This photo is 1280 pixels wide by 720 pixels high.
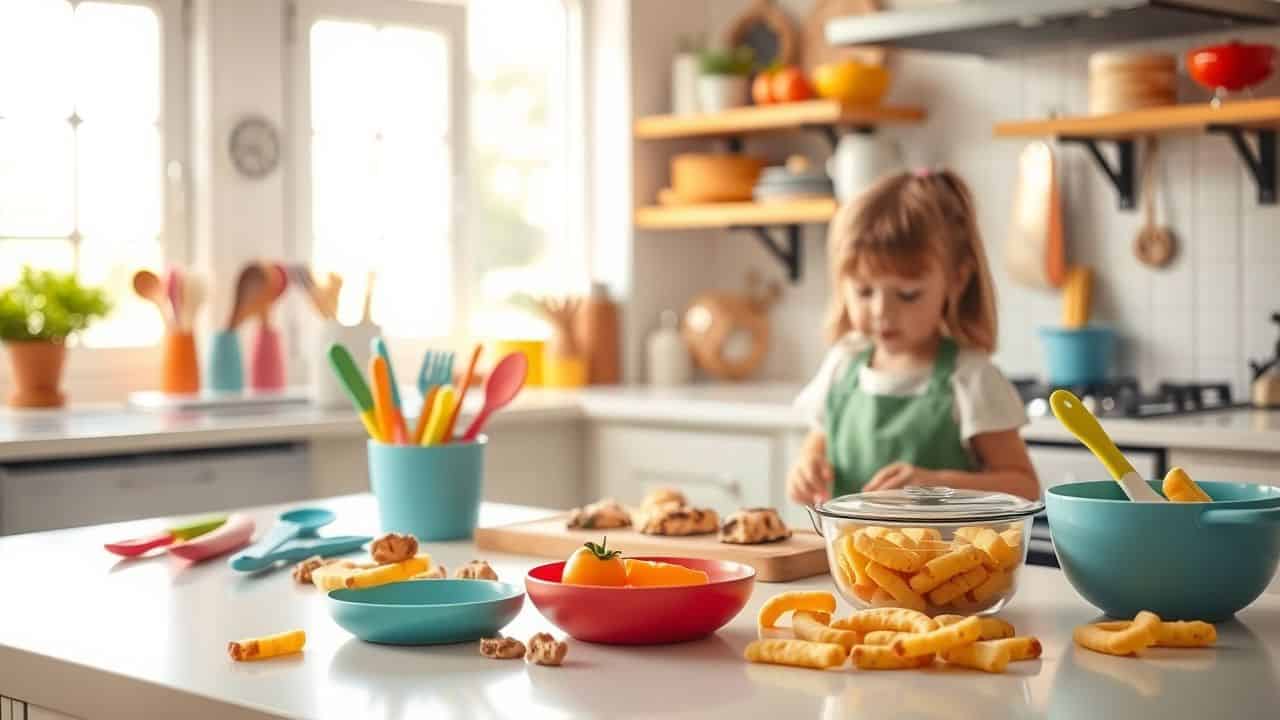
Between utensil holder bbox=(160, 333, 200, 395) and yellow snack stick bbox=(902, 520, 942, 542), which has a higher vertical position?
utensil holder bbox=(160, 333, 200, 395)

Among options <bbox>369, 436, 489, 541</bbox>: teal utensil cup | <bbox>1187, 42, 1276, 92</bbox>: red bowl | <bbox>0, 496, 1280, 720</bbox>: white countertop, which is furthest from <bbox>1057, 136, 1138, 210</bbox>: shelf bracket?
<bbox>0, 496, 1280, 720</bbox>: white countertop

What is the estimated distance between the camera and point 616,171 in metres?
4.39

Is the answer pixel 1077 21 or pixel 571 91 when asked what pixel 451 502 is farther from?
pixel 571 91

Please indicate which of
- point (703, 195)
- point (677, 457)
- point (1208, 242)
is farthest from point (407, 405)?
point (1208, 242)

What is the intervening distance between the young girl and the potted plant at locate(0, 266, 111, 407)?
66.1 inches

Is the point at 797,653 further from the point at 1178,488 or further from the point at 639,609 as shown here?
the point at 1178,488

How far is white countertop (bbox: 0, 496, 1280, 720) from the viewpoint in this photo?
1019 millimetres

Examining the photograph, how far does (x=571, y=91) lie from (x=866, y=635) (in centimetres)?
350

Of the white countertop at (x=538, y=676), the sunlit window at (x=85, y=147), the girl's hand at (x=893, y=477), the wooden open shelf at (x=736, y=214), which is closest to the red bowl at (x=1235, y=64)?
the wooden open shelf at (x=736, y=214)

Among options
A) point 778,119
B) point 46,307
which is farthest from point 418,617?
point 778,119

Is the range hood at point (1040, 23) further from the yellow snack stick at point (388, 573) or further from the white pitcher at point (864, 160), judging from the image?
the yellow snack stick at point (388, 573)

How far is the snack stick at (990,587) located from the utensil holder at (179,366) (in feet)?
8.66

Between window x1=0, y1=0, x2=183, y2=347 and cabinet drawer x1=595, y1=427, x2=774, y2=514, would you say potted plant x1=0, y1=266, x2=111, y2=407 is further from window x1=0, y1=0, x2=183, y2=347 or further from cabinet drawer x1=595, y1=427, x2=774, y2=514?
cabinet drawer x1=595, y1=427, x2=774, y2=514

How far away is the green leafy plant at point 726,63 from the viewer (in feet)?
13.7
